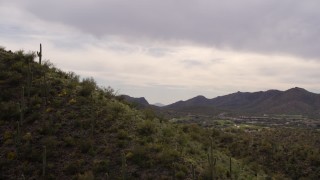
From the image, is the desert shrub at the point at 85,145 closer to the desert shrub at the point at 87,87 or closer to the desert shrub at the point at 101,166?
the desert shrub at the point at 101,166

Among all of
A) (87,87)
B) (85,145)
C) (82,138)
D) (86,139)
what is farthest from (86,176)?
(87,87)

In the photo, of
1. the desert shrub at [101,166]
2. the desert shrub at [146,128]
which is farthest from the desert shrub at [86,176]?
the desert shrub at [146,128]

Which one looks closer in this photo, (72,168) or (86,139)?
(72,168)

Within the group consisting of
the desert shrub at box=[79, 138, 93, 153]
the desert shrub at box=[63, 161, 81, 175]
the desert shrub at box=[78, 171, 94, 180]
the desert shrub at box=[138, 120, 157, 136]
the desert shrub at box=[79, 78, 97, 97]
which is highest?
the desert shrub at box=[79, 78, 97, 97]

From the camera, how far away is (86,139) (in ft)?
68.7

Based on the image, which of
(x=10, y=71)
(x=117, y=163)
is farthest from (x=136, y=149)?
(x=10, y=71)

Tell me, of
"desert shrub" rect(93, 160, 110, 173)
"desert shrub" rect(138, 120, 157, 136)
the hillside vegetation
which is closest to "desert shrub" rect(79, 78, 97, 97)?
the hillside vegetation

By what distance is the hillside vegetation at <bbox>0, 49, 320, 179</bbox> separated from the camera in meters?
18.7

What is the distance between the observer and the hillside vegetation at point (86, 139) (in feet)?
61.2

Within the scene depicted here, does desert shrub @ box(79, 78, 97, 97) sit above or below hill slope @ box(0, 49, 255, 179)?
above

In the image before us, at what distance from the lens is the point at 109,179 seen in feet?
58.3

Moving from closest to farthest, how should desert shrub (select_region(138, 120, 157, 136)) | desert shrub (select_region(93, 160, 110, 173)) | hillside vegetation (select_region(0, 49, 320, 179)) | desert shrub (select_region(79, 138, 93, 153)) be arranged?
desert shrub (select_region(93, 160, 110, 173)) → hillside vegetation (select_region(0, 49, 320, 179)) → desert shrub (select_region(79, 138, 93, 153)) → desert shrub (select_region(138, 120, 157, 136))

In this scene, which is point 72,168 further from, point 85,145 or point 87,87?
point 87,87

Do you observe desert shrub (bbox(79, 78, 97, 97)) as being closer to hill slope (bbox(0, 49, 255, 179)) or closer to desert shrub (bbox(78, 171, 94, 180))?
hill slope (bbox(0, 49, 255, 179))
